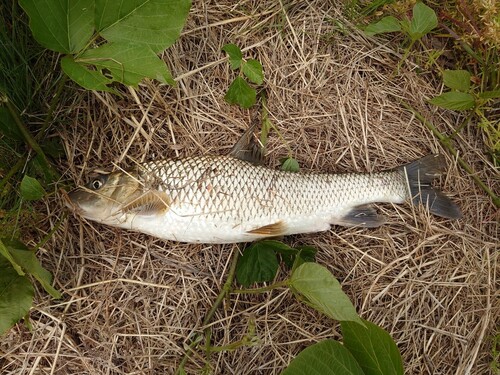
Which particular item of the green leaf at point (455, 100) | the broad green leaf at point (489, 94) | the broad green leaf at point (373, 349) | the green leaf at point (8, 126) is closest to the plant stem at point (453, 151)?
the green leaf at point (455, 100)

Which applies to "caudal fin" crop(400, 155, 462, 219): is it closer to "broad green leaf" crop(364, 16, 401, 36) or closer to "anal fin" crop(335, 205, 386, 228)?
"anal fin" crop(335, 205, 386, 228)

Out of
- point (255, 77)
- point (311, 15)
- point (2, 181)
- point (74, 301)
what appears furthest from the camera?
point (311, 15)

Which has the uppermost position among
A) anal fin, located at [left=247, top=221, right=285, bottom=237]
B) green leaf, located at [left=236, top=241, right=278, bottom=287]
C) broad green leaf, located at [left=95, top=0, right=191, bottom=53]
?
broad green leaf, located at [left=95, top=0, right=191, bottom=53]

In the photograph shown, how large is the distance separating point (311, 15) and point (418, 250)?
4.83 feet

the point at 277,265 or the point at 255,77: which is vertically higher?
the point at 255,77

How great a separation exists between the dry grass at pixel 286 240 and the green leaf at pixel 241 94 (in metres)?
0.10

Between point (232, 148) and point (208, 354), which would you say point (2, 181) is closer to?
point (232, 148)

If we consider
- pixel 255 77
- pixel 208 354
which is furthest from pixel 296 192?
pixel 208 354

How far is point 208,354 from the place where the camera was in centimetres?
213

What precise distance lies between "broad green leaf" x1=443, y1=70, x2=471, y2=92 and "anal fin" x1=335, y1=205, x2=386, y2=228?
816 millimetres

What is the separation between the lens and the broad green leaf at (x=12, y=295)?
5.78ft

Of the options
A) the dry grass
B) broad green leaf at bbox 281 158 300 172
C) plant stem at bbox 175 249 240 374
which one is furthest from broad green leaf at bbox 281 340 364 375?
broad green leaf at bbox 281 158 300 172

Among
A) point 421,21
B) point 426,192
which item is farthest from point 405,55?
point 426,192

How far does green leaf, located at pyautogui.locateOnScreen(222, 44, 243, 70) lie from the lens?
229 cm
